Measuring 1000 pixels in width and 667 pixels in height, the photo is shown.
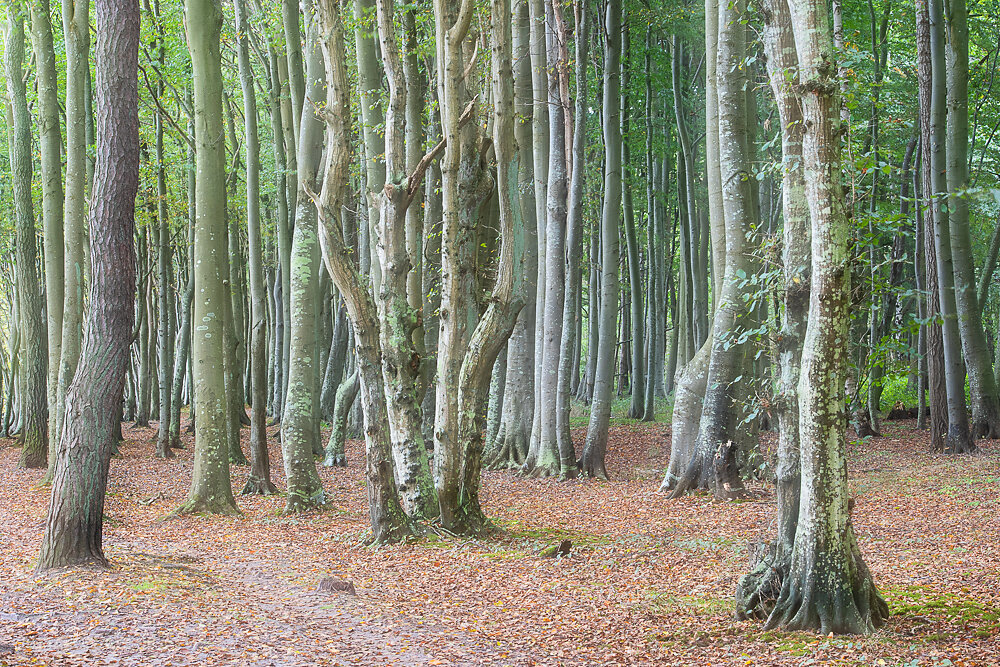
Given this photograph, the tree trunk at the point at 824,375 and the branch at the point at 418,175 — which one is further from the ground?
the branch at the point at 418,175

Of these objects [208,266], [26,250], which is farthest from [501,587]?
[26,250]

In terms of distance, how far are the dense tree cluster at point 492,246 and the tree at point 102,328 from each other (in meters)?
0.02

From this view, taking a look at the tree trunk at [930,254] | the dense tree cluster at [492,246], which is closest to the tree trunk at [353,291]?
the dense tree cluster at [492,246]

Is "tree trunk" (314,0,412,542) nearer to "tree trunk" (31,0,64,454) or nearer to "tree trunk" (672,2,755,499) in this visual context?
"tree trunk" (672,2,755,499)

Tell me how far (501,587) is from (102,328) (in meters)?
3.99

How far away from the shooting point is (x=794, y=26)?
479 cm

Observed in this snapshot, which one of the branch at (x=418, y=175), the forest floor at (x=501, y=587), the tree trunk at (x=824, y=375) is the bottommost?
the forest floor at (x=501, y=587)

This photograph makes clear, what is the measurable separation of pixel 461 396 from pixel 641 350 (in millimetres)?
12677

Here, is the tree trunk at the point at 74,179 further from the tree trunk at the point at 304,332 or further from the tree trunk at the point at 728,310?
the tree trunk at the point at 728,310

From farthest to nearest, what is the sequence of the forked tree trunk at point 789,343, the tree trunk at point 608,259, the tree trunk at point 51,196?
the tree trunk at point 608,259
the tree trunk at point 51,196
the forked tree trunk at point 789,343

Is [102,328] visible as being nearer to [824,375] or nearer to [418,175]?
[418,175]

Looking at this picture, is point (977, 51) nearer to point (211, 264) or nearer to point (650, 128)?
point (650, 128)

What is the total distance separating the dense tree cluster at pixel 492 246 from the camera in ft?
16.3

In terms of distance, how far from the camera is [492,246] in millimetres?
16203
